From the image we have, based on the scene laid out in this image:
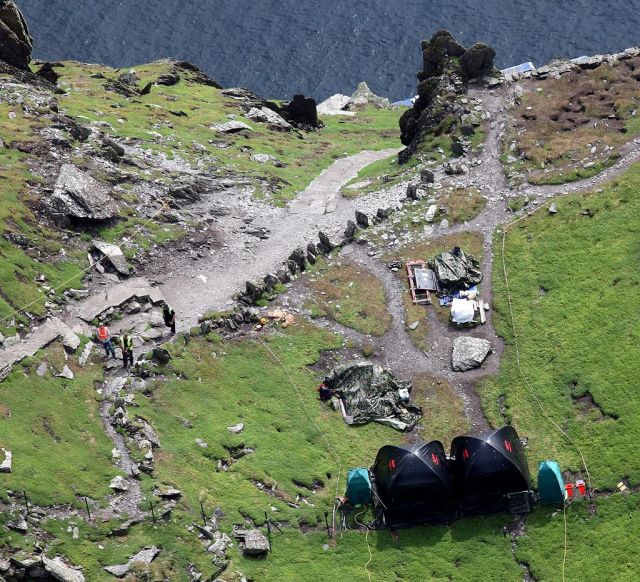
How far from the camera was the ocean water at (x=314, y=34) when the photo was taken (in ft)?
554

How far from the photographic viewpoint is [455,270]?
79062mm

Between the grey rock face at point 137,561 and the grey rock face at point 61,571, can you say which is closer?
the grey rock face at point 61,571

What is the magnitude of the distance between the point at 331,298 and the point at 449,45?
47618 mm

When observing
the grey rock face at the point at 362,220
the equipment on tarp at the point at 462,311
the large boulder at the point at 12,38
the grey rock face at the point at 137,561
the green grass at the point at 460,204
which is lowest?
the grey rock face at the point at 137,561

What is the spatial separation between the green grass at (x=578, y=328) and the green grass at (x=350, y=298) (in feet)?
31.2

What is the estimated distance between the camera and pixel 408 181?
94.5 m

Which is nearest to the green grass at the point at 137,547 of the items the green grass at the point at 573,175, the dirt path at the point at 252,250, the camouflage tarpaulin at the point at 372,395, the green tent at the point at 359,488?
the green tent at the point at 359,488

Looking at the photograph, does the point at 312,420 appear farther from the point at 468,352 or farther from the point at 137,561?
the point at 137,561

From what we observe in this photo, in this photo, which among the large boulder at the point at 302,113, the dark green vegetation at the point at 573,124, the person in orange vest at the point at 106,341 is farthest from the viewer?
the large boulder at the point at 302,113

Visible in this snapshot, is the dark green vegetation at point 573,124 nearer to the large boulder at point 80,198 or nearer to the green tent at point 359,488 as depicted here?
the large boulder at point 80,198

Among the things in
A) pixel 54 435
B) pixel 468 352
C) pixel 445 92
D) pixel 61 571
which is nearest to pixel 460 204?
pixel 468 352

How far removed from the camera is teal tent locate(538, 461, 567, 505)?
58.2m

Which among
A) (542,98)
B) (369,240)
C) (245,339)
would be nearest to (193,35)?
(542,98)

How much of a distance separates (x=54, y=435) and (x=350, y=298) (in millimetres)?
28741
